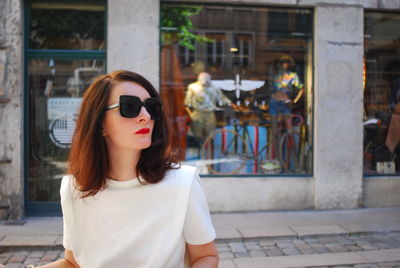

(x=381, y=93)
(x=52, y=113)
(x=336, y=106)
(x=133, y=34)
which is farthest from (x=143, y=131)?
(x=381, y=93)

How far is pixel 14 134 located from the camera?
7.06m


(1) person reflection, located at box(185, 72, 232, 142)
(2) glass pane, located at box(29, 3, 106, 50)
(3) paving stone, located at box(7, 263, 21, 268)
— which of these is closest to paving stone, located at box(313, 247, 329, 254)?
(1) person reflection, located at box(185, 72, 232, 142)

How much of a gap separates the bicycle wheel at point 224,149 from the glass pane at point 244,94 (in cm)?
2

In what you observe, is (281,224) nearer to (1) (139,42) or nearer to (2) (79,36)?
(1) (139,42)

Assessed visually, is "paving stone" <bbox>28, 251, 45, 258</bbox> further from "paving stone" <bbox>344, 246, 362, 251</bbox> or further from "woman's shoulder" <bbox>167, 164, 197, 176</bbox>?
"woman's shoulder" <bbox>167, 164, 197, 176</bbox>

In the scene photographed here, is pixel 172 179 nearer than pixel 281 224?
Yes

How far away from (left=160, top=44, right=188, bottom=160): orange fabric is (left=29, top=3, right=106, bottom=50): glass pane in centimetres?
111

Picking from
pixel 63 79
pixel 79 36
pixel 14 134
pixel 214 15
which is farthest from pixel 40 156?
pixel 214 15

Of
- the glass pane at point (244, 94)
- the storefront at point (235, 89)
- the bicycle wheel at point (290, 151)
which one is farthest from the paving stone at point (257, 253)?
the bicycle wheel at point (290, 151)

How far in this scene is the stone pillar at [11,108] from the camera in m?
7.00

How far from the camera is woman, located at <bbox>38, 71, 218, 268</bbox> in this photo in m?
1.76

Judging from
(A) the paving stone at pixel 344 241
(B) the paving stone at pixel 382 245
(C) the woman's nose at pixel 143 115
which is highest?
(C) the woman's nose at pixel 143 115

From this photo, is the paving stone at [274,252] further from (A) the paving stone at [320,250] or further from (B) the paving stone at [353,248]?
Result: (B) the paving stone at [353,248]

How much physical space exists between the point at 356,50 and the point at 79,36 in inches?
187
